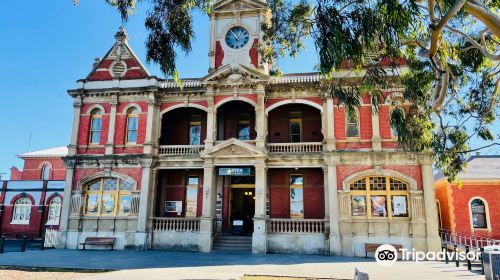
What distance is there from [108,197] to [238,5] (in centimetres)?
1391

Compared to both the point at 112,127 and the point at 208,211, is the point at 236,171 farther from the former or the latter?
the point at 112,127

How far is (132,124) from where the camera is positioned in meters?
22.3

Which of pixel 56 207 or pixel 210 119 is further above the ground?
pixel 210 119

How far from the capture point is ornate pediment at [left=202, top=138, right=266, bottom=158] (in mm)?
19702

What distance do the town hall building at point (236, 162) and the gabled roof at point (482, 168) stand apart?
6.24 metres

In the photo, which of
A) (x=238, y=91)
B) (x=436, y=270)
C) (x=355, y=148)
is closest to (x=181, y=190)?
(x=238, y=91)

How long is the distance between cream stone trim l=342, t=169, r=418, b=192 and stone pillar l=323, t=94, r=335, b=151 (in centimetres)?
179

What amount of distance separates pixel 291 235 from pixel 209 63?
36.3 feet

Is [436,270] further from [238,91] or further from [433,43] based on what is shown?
[238,91]

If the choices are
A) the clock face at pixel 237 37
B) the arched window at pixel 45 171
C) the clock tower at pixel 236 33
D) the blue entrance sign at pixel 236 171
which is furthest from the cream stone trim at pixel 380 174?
the arched window at pixel 45 171

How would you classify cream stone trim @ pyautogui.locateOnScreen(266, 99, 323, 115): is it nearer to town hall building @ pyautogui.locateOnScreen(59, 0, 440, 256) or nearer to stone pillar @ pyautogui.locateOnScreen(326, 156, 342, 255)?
town hall building @ pyautogui.locateOnScreen(59, 0, 440, 256)

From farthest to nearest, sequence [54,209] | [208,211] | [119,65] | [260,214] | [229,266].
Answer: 1. [54,209]
2. [119,65]
3. [208,211]
4. [260,214]
5. [229,266]

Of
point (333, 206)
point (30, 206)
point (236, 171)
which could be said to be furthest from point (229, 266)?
point (30, 206)

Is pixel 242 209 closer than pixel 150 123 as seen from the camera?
No
